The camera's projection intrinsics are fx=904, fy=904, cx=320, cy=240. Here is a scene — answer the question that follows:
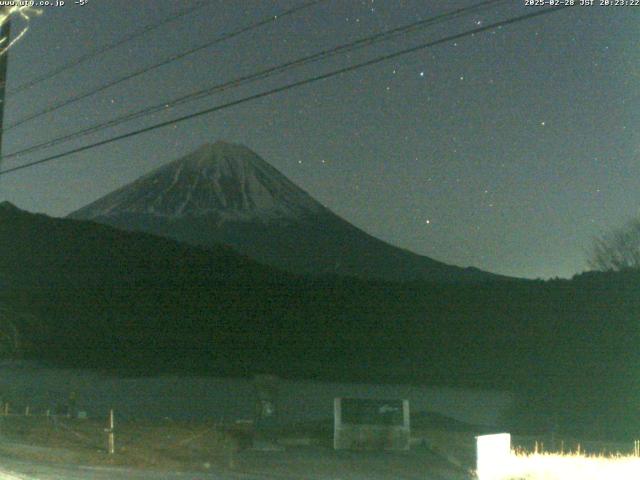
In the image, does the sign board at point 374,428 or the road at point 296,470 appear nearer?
the road at point 296,470

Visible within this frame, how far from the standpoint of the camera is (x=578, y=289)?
40.6m

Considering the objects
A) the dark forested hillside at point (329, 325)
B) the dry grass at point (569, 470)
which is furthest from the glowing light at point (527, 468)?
the dark forested hillside at point (329, 325)

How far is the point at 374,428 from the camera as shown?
20781mm

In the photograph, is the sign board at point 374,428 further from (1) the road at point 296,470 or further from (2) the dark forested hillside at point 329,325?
(2) the dark forested hillside at point 329,325

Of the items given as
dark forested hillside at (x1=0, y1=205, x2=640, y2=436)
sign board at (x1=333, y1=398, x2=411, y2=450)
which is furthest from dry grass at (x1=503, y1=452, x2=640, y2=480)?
dark forested hillside at (x1=0, y1=205, x2=640, y2=436)

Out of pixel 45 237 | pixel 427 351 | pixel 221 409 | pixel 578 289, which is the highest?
pixel 45 237

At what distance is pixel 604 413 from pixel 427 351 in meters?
10.0

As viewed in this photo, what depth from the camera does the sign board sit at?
2064cm

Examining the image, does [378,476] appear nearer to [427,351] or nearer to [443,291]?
[427,351]

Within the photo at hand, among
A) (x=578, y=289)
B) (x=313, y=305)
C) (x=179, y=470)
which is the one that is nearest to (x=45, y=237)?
(x=313, y=305)

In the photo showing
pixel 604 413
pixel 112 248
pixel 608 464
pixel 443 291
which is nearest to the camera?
pixel 608 464

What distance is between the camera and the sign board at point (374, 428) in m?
20.6

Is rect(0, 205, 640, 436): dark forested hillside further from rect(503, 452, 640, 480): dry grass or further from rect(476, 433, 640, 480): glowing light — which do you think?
rect(476, 433, 640, 480): glowing light

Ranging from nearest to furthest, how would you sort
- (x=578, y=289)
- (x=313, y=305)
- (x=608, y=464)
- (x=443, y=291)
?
(x=608, y=464) → (x=578, y=289) → (x=443, y=291) → (x=313, y=305)
